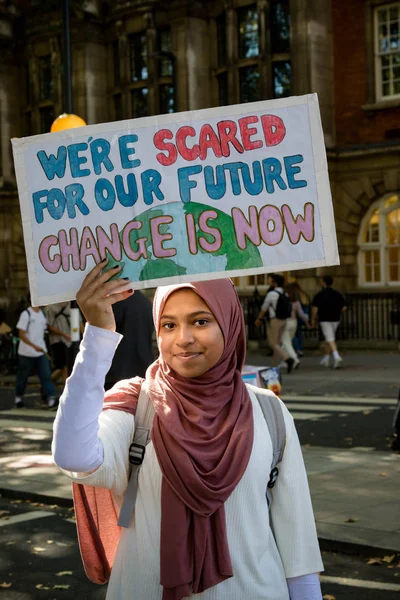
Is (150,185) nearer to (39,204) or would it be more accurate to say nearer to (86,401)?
(39,204)

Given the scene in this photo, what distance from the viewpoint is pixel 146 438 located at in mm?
2920

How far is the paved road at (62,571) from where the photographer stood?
5.91 m

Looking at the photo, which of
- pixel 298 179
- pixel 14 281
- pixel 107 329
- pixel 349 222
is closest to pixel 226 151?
pixel 298 179

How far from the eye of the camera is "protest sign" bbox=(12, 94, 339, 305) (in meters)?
2.97

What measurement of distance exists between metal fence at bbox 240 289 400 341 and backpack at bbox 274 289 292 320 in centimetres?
606

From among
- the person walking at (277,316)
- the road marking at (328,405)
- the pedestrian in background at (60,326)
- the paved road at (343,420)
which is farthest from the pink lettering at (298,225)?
the person walking at (277,316)

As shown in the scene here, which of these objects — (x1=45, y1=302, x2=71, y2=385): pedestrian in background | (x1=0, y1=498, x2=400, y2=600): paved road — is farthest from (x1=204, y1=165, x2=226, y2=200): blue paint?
(x1=45, y1=302, x2=71, y2=385): pedestrian in background

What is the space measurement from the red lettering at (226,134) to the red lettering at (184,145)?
0.08 m

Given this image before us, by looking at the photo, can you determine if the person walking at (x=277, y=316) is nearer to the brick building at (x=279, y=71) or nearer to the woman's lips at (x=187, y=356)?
the brick building at (x=279, y=71)

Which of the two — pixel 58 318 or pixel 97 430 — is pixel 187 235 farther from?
pixel 58 318

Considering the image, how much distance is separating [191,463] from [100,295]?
51cm

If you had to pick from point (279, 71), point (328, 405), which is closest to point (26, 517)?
point (328, 405)

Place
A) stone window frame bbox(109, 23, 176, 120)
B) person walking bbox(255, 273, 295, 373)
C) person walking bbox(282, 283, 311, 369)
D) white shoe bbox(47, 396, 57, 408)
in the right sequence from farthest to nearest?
stone window frame bbox(109, 23, 176, 120) → person walking bbox(282, 283, 311, 369) → person walking bbox(255, 273, 295, 373) → white shoe bbox(47, 396, 57, 408)

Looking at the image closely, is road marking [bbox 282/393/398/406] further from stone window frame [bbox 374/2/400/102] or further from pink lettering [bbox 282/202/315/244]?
stone window frame [bbox 374/2/400/102]
